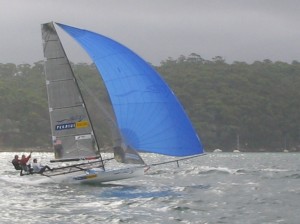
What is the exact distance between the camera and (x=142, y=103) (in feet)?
77.7

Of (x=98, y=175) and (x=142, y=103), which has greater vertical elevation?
(x=142, y=103)

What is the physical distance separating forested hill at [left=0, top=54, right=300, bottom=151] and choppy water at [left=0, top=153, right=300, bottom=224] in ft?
303

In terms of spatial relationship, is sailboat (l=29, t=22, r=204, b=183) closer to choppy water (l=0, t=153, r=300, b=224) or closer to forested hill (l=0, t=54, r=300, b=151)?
choppy water (l=0, t=153, r=300, b=224)

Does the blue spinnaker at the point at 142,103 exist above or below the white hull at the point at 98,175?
above

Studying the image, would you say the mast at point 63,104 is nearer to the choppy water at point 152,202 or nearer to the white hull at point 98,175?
the white hull at point 98,175

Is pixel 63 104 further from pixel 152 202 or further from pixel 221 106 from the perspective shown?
pixel 221 106

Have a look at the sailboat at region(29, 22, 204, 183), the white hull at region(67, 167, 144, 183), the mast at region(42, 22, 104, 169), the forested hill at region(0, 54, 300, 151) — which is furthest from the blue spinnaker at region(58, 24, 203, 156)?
the forested hill at region(0, 54, 300, 151)

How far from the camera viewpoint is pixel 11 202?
21984 mm

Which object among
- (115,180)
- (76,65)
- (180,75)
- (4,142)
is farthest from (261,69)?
(115,180)

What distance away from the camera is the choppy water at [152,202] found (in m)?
18.3

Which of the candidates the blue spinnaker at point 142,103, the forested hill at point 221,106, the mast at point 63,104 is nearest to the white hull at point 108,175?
the mast at point 63,104

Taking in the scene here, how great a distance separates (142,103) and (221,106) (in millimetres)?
112571

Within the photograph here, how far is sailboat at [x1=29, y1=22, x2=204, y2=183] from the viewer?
23.5 meters

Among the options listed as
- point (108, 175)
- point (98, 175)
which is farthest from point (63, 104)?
point (108, 175)
